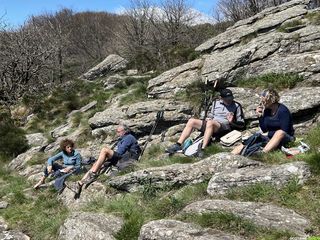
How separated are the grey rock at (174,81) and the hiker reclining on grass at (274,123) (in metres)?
4.66

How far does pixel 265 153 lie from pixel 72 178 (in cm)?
447

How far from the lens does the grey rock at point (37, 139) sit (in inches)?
588

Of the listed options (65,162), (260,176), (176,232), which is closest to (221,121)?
(260,176)

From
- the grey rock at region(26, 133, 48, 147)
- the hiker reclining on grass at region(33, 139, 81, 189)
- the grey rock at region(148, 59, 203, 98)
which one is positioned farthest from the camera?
the grey rock at region(26, 133, 48, 147)

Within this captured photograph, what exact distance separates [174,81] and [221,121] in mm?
4190

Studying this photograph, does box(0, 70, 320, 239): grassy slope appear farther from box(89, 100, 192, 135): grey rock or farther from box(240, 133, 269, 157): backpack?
box(89, 100, 192, 135): grey rock

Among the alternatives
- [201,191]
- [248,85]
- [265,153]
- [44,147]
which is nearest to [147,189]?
[201,191]

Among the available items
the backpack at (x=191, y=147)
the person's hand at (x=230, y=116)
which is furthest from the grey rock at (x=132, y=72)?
the backpack at (x=191, y=147)

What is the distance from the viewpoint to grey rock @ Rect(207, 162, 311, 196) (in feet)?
21.1

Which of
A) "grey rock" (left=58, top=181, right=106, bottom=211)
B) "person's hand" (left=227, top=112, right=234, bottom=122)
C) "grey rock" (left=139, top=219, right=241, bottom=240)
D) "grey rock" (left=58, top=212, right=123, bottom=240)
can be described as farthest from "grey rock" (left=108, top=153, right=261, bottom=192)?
"person's hand" (left=227, top=112, right=234, bottom=122)

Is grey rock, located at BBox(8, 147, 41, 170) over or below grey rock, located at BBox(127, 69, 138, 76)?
below

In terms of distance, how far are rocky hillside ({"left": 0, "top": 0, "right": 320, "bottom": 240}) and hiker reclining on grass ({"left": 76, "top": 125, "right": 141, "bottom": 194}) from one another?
0.35 meters

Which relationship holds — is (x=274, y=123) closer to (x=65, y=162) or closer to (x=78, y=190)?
(x=78, y=190)

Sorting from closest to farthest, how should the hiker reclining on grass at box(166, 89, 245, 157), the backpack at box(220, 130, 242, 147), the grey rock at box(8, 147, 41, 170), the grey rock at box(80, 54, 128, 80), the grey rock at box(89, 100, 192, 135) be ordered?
the backpack at box(220, 130, 242, 147) → the hiker reclining on grass at box(166, 89, 245, 157) → the grey rock at box(89, 100, 192, 135) → the grey rock at box(8, 147, 41, 170) → the grey rock at box(80, 54, 128, 80)
